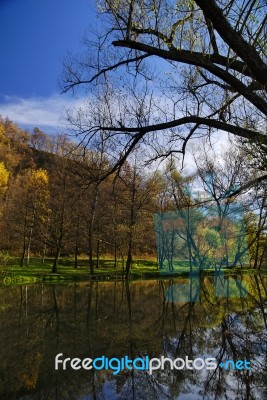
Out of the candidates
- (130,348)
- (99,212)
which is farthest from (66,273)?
(130,348)

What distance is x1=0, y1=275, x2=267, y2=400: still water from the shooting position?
407 cm

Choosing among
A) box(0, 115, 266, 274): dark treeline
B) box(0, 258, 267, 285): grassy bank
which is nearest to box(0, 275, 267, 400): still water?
box(0, 258, 267, 285): grassy bank

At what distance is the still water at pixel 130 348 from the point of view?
4.07 meters

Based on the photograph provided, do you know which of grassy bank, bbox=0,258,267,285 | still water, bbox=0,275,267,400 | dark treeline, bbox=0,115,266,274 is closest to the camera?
still water, bbox=0,275,267,400

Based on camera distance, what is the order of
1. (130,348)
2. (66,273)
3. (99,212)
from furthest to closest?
(99,212) → (66,273) → (130,348)

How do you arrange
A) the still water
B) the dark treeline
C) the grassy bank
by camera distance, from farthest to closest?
1. the dark treeline
2. the grassy bank
3. the still water

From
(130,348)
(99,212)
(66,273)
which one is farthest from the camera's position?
(99,212)

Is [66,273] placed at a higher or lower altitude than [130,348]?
higher

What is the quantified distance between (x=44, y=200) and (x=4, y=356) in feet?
92.2

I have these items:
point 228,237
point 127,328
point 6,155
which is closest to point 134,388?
point 127,328

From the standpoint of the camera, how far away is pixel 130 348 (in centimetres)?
566

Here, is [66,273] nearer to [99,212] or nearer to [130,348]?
[99,212]

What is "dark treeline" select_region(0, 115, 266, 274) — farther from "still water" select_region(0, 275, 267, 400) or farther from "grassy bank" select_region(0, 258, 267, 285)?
"still water" select_region(0, 275, 267, 400)

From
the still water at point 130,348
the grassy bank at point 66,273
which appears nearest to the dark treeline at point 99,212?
the grassy bank at point 66,273
